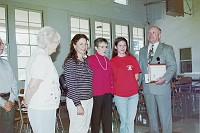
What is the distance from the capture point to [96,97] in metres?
2.89

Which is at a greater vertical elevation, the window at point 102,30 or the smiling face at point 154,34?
the window at point 102,30

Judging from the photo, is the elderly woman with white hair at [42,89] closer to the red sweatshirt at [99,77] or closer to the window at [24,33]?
the red sweatshirt at [99,77]

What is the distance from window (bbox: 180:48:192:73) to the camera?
12445mm

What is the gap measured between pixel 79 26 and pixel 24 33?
91.6 inches

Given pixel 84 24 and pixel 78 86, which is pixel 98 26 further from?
pixel 78 86

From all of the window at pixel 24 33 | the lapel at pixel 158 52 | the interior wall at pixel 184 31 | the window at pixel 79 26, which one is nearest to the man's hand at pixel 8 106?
the lapel at pixel 158 52

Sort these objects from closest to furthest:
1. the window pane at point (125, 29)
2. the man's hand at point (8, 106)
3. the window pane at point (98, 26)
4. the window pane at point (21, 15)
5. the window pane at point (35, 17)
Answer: the man's hand at point (8, 106)
the window pane at point (21, 15)
the window pane at point (35, 17)
the window pane at point (98, 26)
the window pane at point (125, 29)

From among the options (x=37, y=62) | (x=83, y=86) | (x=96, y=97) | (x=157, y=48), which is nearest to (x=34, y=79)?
Answer: (x=37, y=62)

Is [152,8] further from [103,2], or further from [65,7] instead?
[65,7]

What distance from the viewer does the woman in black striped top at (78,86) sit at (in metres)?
2.43

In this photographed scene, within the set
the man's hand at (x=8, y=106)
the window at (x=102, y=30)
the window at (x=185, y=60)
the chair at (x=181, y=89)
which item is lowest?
the chair at (x=181, y=89)

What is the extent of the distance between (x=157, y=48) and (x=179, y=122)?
2.39 meters

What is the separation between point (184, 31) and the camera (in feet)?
41.2

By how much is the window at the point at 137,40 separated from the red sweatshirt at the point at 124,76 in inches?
345
